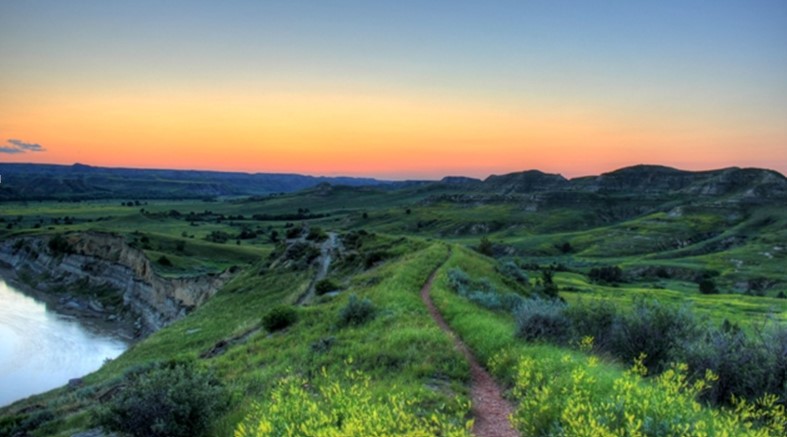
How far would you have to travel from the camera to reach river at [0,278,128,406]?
169 ft

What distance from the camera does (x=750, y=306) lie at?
66.6m

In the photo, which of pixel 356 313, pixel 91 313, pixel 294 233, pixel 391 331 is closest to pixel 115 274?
pixel 91 313

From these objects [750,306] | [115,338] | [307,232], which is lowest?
[115,338]

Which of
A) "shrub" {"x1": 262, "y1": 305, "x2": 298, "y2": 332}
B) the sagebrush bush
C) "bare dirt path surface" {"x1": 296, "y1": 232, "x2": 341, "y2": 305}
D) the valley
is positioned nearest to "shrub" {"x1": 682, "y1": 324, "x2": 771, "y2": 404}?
the valley

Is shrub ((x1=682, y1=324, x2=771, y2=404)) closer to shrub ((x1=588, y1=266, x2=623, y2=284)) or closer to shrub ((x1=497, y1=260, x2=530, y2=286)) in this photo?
shrub ((x1=497, y1=260, x2=530, y2=286))

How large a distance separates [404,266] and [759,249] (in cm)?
13158

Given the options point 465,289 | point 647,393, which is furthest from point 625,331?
point 465,289

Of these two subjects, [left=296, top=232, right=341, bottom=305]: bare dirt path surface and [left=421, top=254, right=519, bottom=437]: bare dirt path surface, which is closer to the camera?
[left=421, top=254, right=519, bottom=437]: bare dirt path surface

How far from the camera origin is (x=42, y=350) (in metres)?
62.5

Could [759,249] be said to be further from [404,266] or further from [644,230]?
[404,266]

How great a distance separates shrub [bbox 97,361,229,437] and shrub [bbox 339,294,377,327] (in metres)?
8.97

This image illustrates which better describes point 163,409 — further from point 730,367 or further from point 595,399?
point 730,367

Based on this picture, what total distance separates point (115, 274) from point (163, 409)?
94.7 meters

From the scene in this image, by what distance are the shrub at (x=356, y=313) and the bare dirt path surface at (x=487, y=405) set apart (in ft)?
17.5
